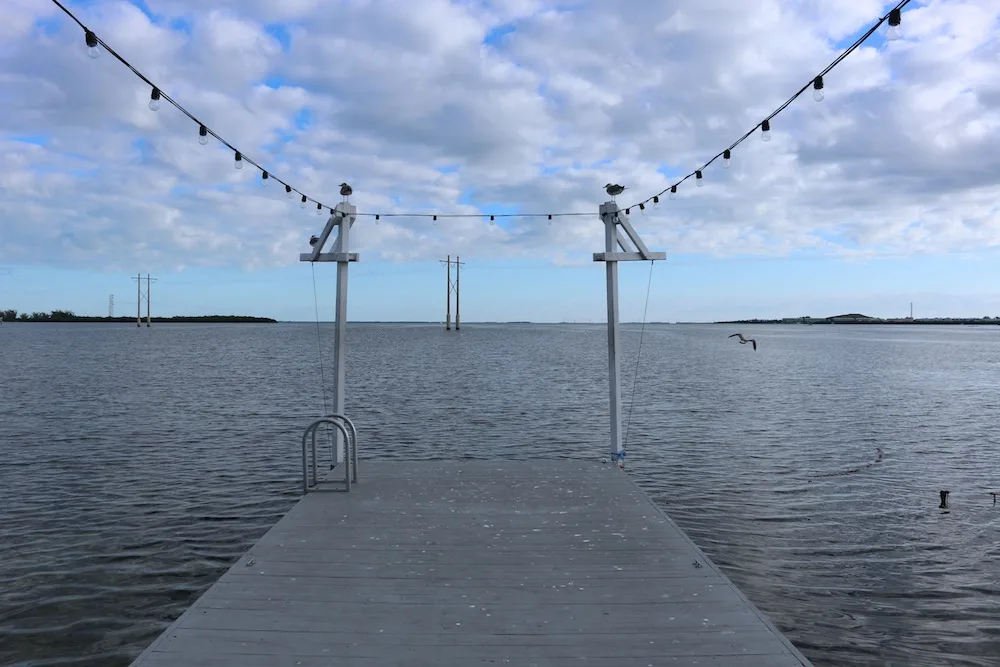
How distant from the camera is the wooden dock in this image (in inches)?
176

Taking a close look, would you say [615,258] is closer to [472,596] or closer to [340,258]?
[340,258]

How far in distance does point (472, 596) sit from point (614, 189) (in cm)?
743

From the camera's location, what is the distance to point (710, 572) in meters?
5.96

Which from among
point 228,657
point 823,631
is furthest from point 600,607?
point 823,631

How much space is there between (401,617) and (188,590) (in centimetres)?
415

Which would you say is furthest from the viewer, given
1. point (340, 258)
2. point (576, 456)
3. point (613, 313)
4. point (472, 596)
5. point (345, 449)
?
point (576, 456)

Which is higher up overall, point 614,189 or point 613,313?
point 614,189

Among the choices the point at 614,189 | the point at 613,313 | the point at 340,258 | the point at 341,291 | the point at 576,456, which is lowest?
the point at 576,456

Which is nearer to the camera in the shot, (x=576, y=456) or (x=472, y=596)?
(x=472, y=596)

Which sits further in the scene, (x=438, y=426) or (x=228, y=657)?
(x=438, y=426)

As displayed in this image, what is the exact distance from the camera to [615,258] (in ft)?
36.2

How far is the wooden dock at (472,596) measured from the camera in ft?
14.7

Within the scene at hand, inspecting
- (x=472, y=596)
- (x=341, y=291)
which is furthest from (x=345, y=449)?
(x=472, y=596)

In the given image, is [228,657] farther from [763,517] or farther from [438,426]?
[438,426]
